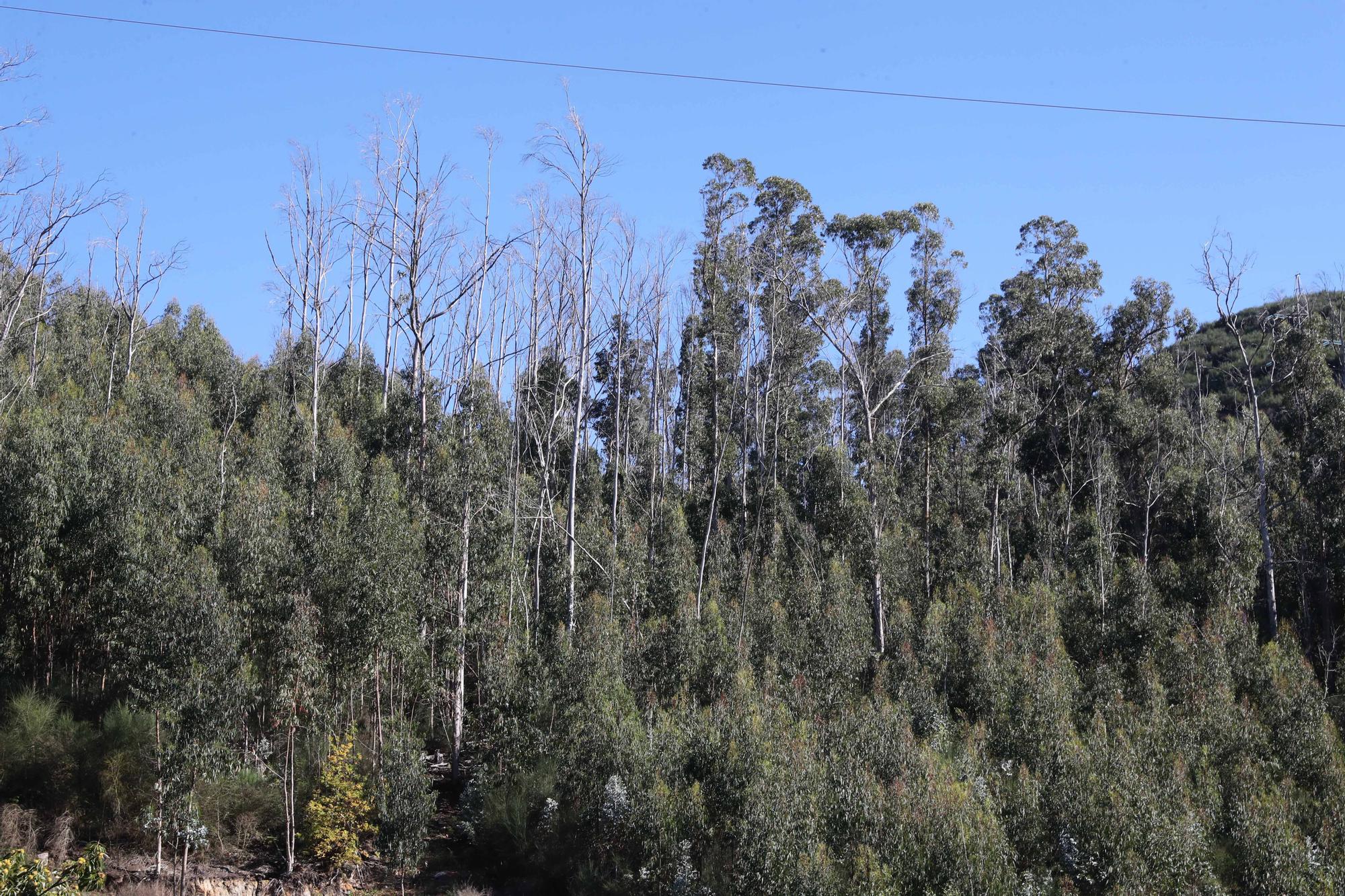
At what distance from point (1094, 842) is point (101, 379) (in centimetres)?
3152

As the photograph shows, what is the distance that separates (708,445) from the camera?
4509 centimetres

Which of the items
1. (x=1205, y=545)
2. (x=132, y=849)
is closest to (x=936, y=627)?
(x=1205, y=545)

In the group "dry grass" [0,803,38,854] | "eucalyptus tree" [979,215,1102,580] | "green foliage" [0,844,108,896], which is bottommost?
"dry grass" [0,803,38,854]

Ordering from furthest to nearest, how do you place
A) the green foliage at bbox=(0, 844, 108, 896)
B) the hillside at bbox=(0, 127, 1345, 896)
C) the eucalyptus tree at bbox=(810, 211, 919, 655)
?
the eucalyptus tree at bbox=(810, 211, 919, 655)
the hillside at bbox=(0, 127, 1345, 896)
the green foliage at bbox=(0, 844, 108, 896)

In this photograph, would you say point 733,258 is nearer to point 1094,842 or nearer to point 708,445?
point 708,445

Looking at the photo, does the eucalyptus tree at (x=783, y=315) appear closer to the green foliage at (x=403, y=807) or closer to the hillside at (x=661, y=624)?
the hillside at (x=661, y=624)

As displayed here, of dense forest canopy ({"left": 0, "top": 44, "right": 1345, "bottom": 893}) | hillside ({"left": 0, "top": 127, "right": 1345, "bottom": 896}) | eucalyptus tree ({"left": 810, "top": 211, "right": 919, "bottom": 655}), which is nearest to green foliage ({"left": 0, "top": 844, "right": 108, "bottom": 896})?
hillside ({"left": 0, "top": 127, "right": 1345, "bottom": 896})

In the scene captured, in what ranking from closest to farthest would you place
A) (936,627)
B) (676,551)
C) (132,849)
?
(132,849), (936,627), (676,551)

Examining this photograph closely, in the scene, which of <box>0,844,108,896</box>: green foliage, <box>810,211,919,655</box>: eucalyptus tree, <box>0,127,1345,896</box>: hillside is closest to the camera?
<box>0,844,108,896</box>: green foliage

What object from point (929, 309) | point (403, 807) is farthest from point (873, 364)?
point (403, 807)

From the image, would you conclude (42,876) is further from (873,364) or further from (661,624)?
(873,364)

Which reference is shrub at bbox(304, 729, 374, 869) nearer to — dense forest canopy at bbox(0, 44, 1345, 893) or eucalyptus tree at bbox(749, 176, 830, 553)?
dense forest canopy at bbox(0, 44, 1345, 893)

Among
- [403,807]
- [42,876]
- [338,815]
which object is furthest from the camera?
[338,815]

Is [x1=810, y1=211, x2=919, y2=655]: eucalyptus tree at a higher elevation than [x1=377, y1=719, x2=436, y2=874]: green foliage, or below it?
higher
